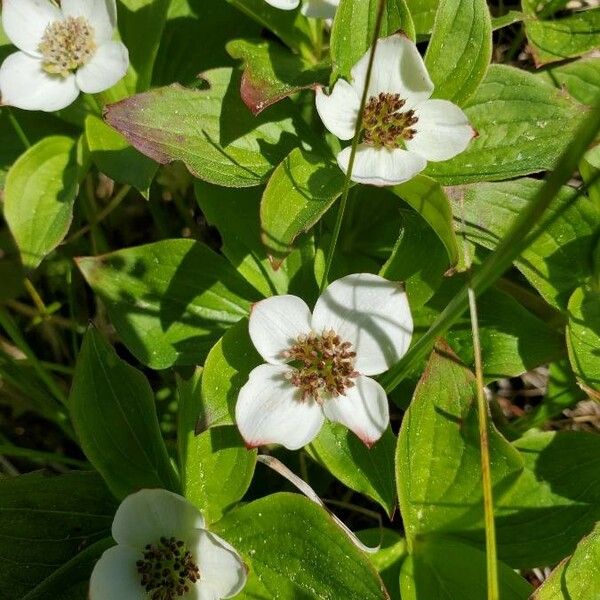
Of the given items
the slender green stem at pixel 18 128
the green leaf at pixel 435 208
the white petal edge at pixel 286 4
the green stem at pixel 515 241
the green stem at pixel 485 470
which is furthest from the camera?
the slender green stem at pixel 18 128

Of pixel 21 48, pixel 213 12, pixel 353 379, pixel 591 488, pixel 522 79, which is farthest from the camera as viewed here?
pixel 213 12

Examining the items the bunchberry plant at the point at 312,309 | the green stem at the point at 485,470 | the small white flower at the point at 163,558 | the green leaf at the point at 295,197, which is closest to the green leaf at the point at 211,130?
the bunchberry plant at the point at 312,309

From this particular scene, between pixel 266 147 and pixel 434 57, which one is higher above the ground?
pixel 434 57

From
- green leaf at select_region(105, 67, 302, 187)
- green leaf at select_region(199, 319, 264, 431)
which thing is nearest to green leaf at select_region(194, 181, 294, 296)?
green leaf at select_region(105, 67, 302, 187)

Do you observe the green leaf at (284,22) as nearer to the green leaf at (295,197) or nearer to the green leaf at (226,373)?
the green leaf at (295,197)

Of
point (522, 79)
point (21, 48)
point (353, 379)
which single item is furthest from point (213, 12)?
point (353, 379)

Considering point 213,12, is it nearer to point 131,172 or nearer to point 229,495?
point 131,172

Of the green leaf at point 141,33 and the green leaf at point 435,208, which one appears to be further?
the green leaf at point 141,33
